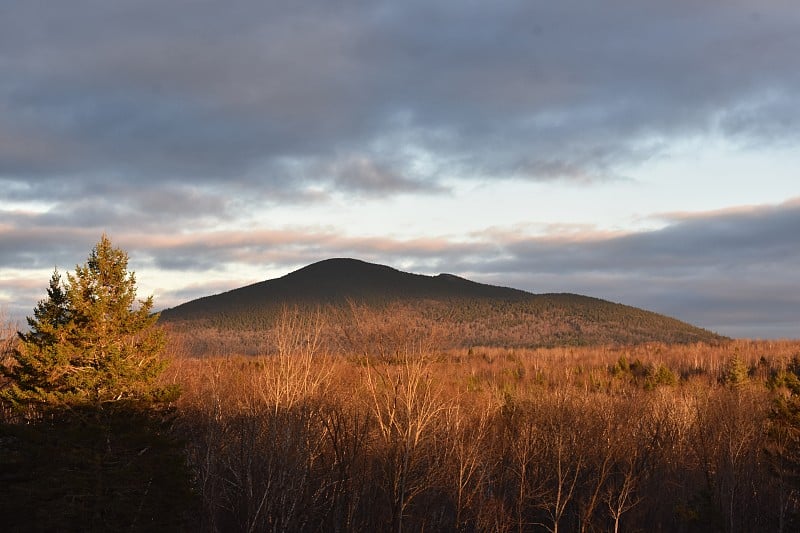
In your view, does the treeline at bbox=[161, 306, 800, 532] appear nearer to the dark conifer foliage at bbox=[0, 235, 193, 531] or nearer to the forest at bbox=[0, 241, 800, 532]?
the forest at bbox=[0, 241, 800, 532]

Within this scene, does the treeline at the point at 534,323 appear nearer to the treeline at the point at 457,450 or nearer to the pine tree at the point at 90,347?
the treeline at the point at 457,450

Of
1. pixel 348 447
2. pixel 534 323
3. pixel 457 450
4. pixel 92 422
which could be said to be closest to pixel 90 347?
pixel 92 422

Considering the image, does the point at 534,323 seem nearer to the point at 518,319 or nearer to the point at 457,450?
the point at 518,319

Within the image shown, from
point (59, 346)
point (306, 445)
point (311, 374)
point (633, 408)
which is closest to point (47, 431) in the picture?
point (59, 346)

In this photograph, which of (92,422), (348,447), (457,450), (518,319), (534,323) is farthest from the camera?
(518,319)

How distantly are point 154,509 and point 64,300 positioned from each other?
7734 millimetres

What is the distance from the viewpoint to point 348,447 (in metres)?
19.0

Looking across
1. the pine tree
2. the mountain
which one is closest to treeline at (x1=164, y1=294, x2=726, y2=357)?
the mountain

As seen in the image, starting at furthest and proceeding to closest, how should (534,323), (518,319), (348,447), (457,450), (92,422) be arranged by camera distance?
(518,319), (534,323), (457,450), (92,422), (348,447)

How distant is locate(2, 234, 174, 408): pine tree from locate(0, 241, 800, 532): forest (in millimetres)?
76

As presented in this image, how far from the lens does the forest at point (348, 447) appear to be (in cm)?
2147

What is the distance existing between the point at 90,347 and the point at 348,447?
10.1 metres

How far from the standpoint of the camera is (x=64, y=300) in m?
25.1

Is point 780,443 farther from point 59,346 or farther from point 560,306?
point 560,306
